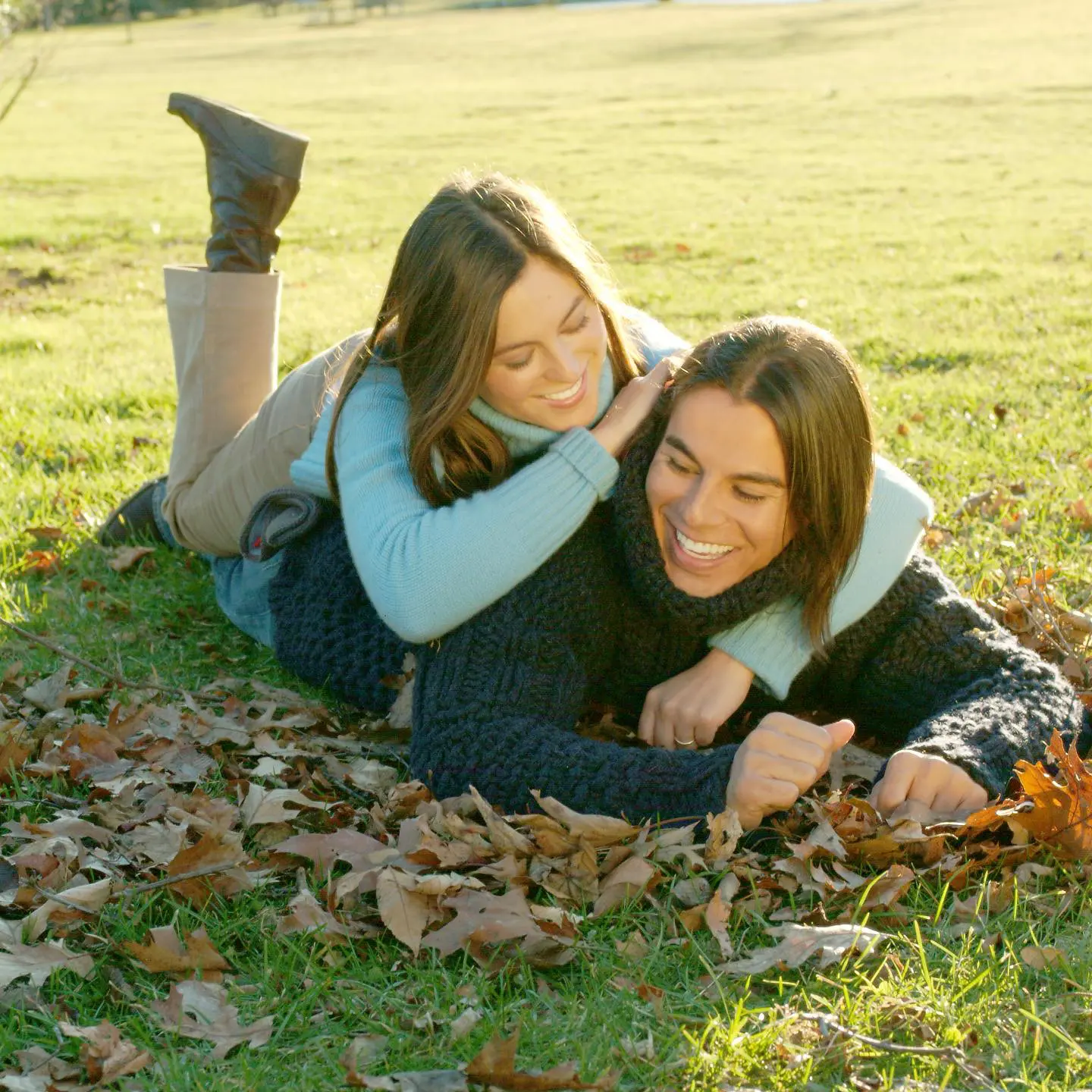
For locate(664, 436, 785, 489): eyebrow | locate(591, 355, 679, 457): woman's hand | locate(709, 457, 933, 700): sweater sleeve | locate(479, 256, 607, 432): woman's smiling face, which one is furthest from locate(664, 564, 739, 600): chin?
locate(479, 256, 607, 432): woman's smiling face

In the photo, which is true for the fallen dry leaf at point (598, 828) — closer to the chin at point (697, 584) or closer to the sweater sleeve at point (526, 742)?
the sweater sleeve at point (526, 742)

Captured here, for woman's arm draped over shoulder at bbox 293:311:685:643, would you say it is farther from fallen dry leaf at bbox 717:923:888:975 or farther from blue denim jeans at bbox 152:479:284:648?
fallen dry leaf at bbox 717:923:888:975

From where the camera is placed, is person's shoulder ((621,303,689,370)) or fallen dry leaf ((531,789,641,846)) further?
person's shoulder ((621,303,689,370))

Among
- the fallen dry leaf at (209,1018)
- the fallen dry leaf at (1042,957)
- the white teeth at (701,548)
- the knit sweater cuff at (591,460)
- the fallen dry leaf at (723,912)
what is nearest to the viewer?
the fallen dry leaf at (209,1018)

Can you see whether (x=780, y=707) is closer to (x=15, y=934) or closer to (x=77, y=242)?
(x=15, y=934)

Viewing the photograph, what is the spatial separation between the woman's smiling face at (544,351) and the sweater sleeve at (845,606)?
2.67ft

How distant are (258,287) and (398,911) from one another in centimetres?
333

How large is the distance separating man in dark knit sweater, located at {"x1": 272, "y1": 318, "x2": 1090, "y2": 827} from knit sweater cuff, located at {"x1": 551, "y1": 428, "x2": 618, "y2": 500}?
0.14 feet

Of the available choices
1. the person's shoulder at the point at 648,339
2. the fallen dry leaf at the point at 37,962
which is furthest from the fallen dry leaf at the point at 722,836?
the person's shoulder at the point at 648,339

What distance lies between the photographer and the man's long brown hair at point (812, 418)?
358 centimetres

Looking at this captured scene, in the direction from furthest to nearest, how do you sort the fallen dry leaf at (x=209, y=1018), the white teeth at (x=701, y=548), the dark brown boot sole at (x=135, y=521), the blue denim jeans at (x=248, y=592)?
the dark brown boot sole at (x=135, y=521) → the blue denim jeans at (x=248, y=592) → the white teeth at (x=701, y=548) → the fallen dry leaf at (x=209, y=1018)

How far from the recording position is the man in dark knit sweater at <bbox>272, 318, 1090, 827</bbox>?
11.3 feet

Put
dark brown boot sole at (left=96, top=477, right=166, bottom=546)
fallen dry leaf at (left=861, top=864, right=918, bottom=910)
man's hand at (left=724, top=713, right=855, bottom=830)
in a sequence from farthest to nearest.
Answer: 1. dark brown boot sole at (left=96, top=477, right=166, bottom=546)
2. man's hand at (left=724, top=713, right=855, bottom=830)
3. fallen dry leaf at (left=861, top=864, right=918, bottom=910)

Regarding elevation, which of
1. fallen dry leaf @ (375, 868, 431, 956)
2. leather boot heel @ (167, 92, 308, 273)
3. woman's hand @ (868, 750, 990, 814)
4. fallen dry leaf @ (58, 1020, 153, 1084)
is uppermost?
leather boot heel @ (167, 92, 308, 273)
